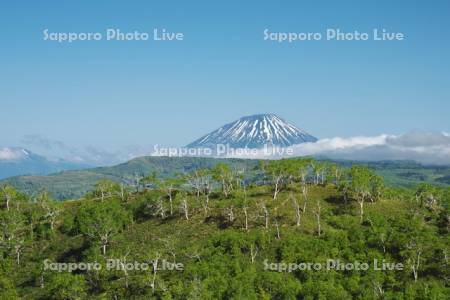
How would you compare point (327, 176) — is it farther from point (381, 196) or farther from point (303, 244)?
point (303, 244)

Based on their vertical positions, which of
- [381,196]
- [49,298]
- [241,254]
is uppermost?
[381,196]

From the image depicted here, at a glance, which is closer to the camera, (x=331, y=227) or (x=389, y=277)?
(x=389, y=277)

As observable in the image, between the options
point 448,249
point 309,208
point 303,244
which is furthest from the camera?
point 309,208

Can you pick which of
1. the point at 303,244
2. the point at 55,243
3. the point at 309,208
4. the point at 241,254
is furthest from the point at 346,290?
the point at 55,243

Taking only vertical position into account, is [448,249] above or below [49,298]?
above

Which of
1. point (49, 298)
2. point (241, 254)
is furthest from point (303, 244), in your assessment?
point (49, 298)

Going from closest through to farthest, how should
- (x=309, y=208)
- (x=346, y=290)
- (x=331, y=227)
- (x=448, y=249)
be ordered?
(x=346, y=290) < (x=448, y=249) < (x=331, y=227) < (x=309, y=208)
